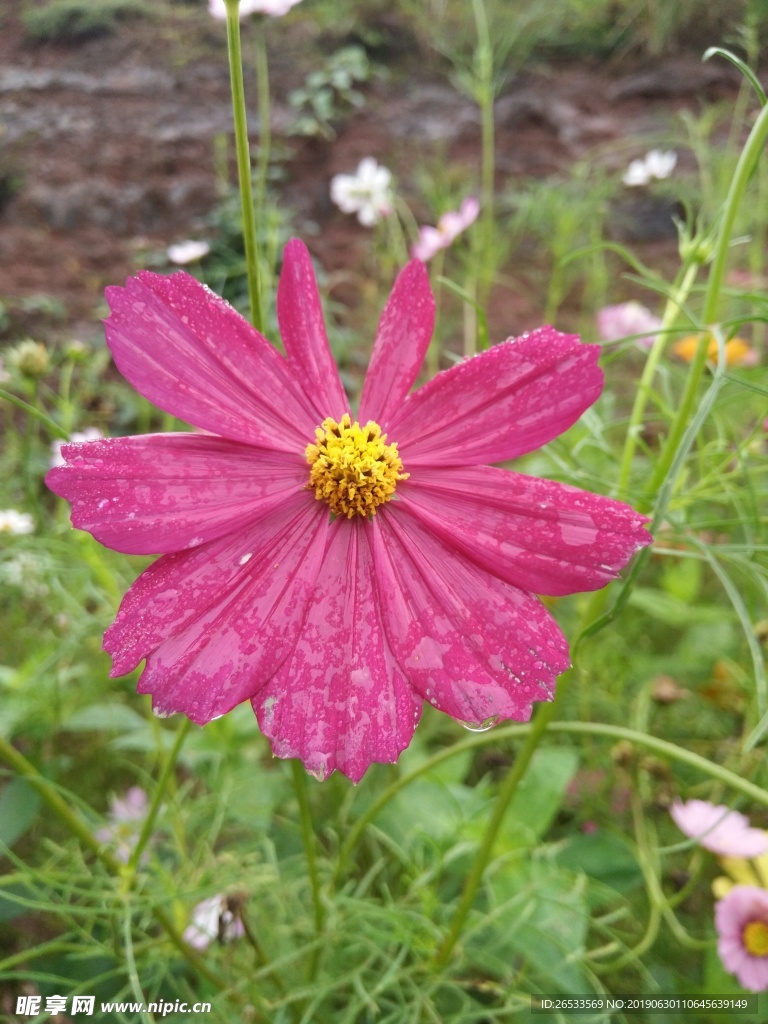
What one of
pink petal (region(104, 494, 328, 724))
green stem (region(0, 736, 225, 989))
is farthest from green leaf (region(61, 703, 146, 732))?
pink petal (region(104, 494, 328, 724))

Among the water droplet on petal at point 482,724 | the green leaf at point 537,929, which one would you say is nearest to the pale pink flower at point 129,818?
the green leaf at point 537,929

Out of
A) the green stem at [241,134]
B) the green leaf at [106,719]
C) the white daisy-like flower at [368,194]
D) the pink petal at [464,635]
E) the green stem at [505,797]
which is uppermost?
the green stem at [241,134]

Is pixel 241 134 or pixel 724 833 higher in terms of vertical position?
pixel 241 134

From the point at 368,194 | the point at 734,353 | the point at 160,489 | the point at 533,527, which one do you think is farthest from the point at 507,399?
the point at 368,194

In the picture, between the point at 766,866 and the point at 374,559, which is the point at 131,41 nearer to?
the point at 374,559

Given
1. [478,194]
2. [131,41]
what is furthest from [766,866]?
[131,41]

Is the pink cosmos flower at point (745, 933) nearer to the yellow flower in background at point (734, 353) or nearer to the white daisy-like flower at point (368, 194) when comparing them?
the yellow flower in background at point (734, 353)

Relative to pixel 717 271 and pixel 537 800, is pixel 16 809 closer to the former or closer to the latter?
pixel 537 800
